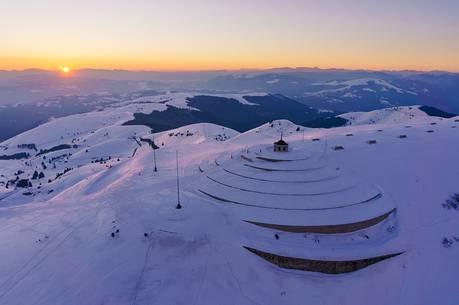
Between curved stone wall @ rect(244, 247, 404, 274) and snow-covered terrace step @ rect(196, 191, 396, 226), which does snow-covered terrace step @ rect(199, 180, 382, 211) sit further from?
curved stone wall @ rect(244, 247, 404, 274)

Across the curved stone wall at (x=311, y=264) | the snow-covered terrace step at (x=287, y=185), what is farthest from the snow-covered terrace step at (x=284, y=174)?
the curved stone wall at (x=311, y=264)

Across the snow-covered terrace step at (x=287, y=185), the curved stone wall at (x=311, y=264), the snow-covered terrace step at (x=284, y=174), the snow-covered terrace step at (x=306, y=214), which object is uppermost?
the snow-covered terrace step at (x=284, y=174)

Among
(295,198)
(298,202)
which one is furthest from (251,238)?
(295,198)

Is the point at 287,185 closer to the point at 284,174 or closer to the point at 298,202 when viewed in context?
the point at 284,174

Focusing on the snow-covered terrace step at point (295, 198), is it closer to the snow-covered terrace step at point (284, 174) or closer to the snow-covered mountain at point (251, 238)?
the snow-covered mountain at point (251, 238)

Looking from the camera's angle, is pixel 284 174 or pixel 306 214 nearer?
pixel 306 214

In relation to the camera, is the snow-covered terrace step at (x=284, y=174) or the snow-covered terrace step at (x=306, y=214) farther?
the snow-covered terrace step at (x=284, y=174)

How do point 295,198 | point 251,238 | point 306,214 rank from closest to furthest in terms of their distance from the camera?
point 251,238 < point 306,214 < point 295,198

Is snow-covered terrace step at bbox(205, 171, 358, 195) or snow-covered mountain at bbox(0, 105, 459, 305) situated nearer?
snow-covered mountain at bbox(0, 105, 459, 305)

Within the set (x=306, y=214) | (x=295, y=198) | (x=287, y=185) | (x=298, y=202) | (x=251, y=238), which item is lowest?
(x=251, y=238)

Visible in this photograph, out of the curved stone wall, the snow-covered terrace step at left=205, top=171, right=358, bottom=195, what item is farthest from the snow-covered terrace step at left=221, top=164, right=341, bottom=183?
the curved stone wall

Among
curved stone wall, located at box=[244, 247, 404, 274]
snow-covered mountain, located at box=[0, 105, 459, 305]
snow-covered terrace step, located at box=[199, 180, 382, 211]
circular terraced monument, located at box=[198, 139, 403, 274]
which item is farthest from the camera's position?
snow-covered terrace step, located at box=[199, 180, 382, 211]
